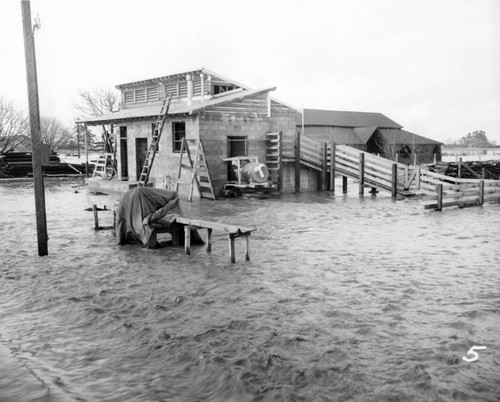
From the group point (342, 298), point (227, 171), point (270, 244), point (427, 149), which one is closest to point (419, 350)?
point (342, 298)

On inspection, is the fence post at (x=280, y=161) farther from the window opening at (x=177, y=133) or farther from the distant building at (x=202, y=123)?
the window opening at (x=177, y=133)

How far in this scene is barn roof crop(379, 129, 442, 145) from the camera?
61.2m

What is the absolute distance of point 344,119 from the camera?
2616 inches

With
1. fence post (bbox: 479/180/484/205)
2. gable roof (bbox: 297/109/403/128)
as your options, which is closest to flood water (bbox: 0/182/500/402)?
fence post (bbox: 479/180/484/205)

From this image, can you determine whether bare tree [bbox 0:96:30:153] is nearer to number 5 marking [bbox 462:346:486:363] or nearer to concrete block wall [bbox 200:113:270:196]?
concrete block wall [bbox 200:113:270:196]

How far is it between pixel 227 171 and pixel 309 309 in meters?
18.0

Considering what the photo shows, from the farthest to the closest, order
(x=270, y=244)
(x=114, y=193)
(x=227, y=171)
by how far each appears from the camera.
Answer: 1. (x=114, y=193)
2. (x=227, y=171)
3. (x=270, y=244)

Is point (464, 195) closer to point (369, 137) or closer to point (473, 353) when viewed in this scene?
point (473, 353)

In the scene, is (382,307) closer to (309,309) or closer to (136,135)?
(309,309)

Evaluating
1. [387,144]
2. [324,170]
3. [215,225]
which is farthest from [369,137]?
[215,225]

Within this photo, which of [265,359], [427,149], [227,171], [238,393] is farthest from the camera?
[427,149]

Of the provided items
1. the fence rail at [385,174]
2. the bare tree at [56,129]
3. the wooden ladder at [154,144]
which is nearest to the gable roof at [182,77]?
the wooden ladder at [154,144]

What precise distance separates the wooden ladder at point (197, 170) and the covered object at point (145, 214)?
991cm

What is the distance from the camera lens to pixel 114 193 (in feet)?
89.2
